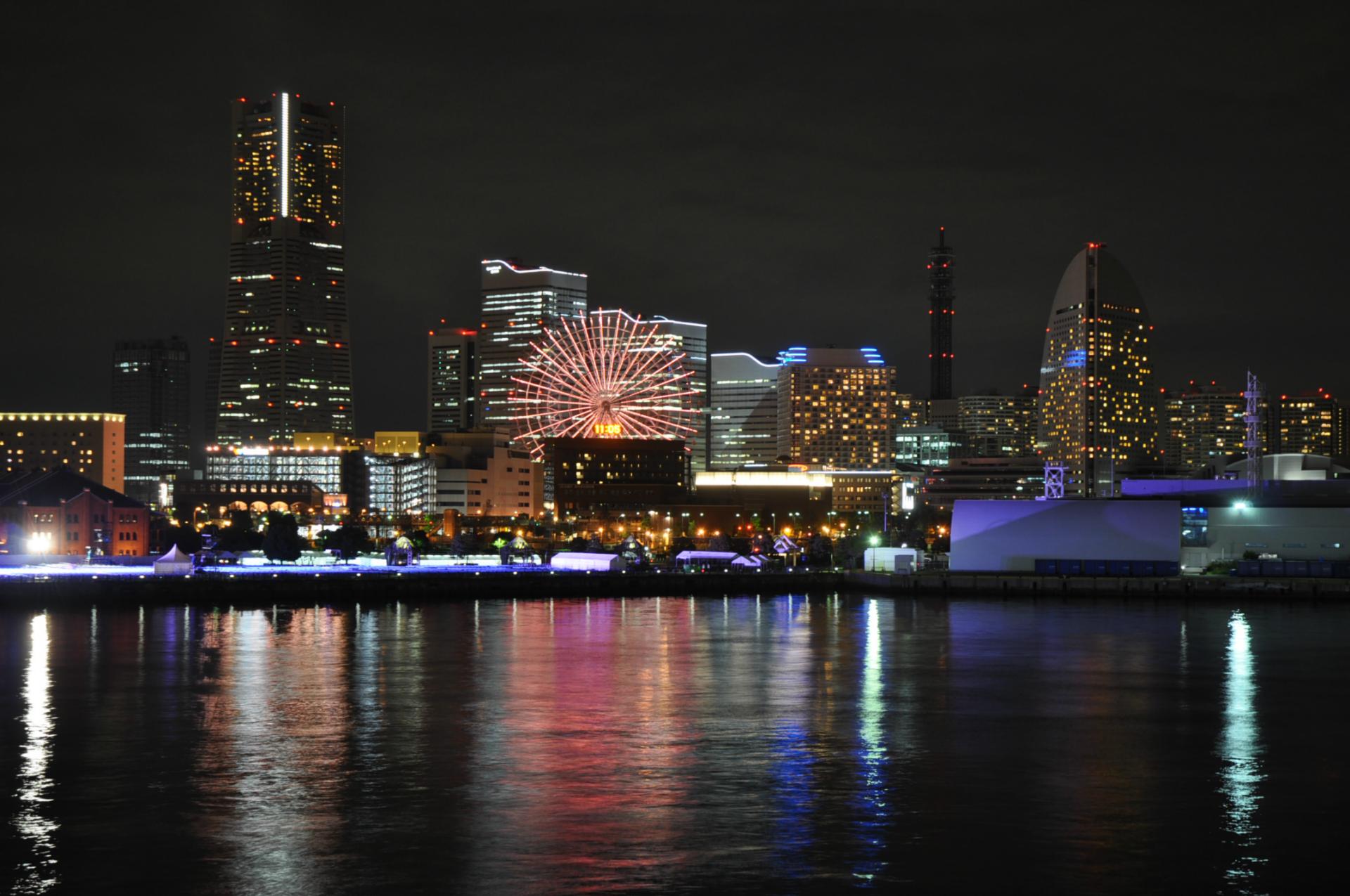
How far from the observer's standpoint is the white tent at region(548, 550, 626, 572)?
123 meters

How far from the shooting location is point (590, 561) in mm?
124188

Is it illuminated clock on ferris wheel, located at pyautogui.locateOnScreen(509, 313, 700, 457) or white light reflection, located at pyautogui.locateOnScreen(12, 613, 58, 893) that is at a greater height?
illuminated clock on ferris wheel, located at pyautogui.locateOnScreen(509, 313, 700, 457)

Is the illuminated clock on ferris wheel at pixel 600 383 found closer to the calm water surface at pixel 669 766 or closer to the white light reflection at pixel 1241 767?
the calm water surface at pixel 669 766

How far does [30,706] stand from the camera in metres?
44.9

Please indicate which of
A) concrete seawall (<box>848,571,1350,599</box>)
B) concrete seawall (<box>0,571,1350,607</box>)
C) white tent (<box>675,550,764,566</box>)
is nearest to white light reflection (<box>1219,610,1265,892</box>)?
concrete seawall (<box>848,571,1350,599</box>)

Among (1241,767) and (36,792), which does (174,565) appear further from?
(1241,767)

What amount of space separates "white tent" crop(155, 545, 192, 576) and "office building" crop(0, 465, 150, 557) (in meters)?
27.5

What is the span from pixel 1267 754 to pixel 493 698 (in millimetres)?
22119

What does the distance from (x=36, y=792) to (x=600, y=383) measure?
130043mm

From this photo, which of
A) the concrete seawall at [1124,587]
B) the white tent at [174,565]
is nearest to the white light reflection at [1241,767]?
the concrete seawall at [1124,587]

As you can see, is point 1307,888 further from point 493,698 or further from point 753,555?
point 753,555

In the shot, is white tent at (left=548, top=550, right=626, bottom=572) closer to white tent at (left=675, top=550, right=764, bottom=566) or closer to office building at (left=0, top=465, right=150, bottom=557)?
white tent at (left=675, top=550, right=764, bottom=566)

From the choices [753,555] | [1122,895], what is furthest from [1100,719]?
[753,555]

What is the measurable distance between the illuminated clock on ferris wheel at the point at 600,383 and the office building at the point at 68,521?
40.1 meters
